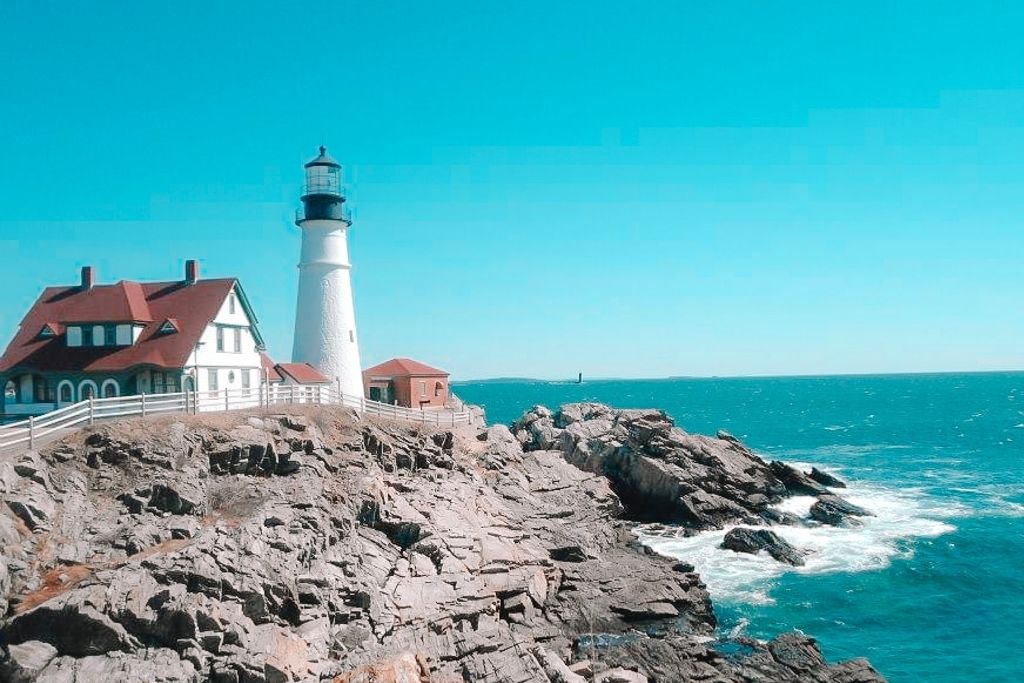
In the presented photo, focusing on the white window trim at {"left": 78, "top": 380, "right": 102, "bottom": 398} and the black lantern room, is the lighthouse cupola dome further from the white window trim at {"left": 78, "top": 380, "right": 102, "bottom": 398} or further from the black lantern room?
the white window trim at {"left": 78, "top": 380, "right": 102, "bottom": 398}

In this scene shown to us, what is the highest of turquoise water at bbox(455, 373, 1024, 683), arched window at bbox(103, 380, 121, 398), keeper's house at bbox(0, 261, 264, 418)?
keeper's house at bbox(0, 261, 264, 418)

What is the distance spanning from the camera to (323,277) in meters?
36.8

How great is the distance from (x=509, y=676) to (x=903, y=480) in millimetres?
43557

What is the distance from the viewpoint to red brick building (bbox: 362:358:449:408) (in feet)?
140

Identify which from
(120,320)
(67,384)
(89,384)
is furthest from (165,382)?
(67,384)

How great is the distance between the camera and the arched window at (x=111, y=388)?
3073cm

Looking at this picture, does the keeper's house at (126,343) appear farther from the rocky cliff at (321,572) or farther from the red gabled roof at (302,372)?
the rocky cliff at (321,572)

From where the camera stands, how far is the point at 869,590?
2964cm

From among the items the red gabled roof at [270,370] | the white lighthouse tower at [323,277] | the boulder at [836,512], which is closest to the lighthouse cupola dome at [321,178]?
the white lighthouse tower at [323,277]

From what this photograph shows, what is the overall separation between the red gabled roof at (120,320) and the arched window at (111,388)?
53cm

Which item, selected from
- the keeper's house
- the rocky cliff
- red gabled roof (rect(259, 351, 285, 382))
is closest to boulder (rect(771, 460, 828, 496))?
the rocky cliff

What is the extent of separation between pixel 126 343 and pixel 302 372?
7.32 m

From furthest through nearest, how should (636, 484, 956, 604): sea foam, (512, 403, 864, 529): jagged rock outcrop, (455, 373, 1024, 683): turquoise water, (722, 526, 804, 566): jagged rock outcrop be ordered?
(512, 403, 864, 529): jagged rock outcrop < (722, 526, 804, 566): jagged rock outcrop < (636, 484, 956, 604): sea foam < (455, 373, 1024, 683): turquoise water

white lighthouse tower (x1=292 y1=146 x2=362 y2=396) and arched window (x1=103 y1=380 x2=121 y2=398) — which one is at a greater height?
white lighthouse tower (x1=292 y1=146 x2=362 y2=396)
